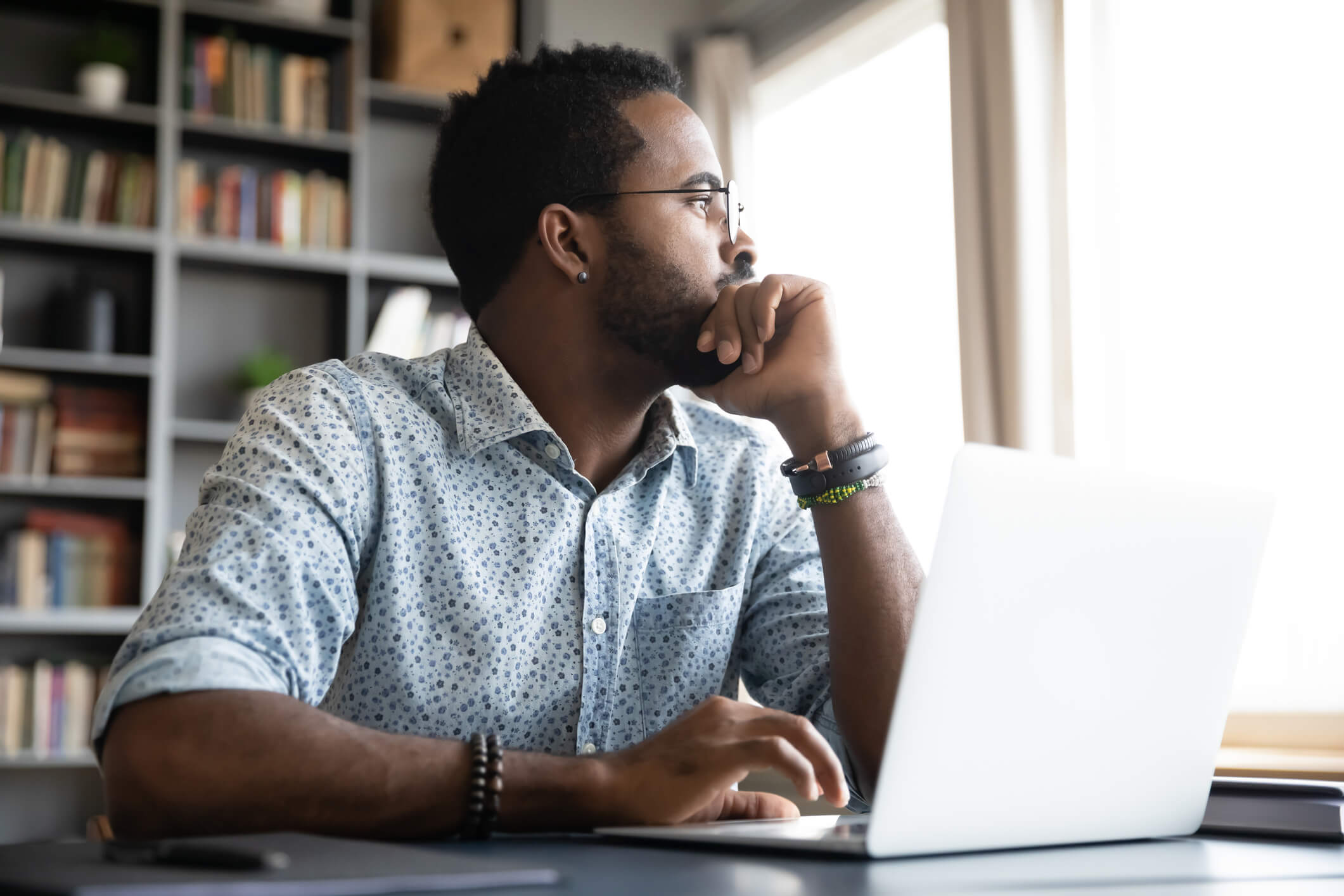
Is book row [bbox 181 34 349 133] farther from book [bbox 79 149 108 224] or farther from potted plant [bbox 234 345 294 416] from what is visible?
potted plant [bbox 234 345 294 416]

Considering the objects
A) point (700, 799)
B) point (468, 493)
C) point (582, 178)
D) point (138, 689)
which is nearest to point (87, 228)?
point (582, 178)

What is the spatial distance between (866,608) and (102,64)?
119 inches

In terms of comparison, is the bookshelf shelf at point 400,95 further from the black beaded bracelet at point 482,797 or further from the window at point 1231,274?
the black beaded bracelet at point 482,797

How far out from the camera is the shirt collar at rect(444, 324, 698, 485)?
132 centimetres

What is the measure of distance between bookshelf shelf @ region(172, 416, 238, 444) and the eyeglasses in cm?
210

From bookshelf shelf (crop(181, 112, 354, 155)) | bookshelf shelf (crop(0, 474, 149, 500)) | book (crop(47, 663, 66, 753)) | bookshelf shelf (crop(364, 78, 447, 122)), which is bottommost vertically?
book (crop(47, 663, 66, 753))

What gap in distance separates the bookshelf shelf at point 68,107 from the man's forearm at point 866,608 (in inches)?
109

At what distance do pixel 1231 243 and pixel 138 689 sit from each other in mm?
1989

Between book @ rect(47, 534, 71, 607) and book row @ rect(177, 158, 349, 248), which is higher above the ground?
book row @ rect(177, 158, 349, 248)

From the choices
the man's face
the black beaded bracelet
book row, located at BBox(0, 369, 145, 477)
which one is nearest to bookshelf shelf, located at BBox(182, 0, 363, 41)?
book row, located at BBox(0, 369, 145, 477)

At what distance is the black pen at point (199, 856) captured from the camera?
551 mm

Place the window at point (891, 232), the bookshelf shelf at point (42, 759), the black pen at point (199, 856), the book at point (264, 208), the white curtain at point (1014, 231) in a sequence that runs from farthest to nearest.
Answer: the book at point (264, 208) < the bookshelf shelf at point (42, 759) < the window at point (891, 232) < the white curtain at point (1014, 231) < the black pen at point (199, 856)

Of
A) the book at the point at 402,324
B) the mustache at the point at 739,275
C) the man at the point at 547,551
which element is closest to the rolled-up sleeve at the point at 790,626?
the man at the point at 547,551

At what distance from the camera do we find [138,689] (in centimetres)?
87
